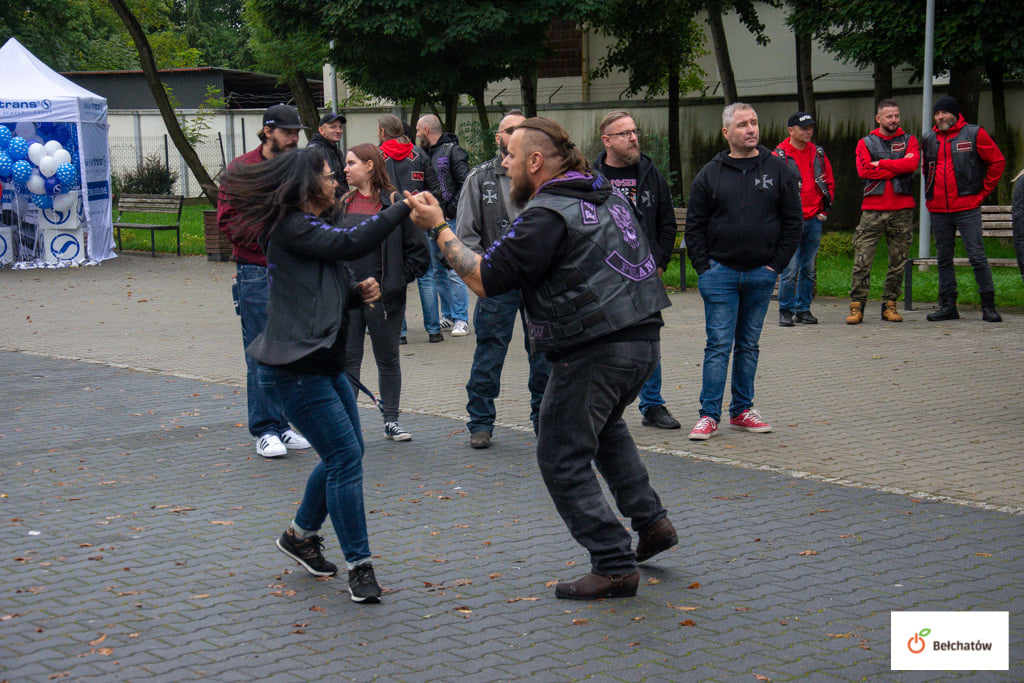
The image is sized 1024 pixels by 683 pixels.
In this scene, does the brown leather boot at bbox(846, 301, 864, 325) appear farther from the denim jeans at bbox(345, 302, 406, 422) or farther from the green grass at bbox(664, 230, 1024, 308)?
the denim jeans at bbox(345, 302, 406, 422)

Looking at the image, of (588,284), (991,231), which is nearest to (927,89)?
(991,231)

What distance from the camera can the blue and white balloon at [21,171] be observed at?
742 inches

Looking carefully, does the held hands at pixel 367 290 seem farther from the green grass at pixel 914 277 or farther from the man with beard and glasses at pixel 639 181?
the green grass at pixel 914 277

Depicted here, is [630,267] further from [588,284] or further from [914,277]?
[914,277]

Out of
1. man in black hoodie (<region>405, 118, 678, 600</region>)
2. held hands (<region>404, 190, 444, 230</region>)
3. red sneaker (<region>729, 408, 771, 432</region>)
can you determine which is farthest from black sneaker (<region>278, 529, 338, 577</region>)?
red sneaker (<region>729, 408, 771, 432</region>)

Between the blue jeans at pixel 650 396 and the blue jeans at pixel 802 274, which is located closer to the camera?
the blue jeans at pixel 650 396

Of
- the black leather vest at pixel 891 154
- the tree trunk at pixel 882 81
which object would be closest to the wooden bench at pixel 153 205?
the tree trunk at pixel 882 81

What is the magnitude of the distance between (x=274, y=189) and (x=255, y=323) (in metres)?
2.65

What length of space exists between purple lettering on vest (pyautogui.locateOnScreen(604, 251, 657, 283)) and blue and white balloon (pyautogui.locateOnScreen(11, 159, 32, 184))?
16.8 metres

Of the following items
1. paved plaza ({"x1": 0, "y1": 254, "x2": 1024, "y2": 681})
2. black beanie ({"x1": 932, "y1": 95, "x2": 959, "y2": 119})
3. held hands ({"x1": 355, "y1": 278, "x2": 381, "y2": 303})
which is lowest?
paved plaza ({"x1": 0, "y1": 254, "x2": 1024, "y2": 681})

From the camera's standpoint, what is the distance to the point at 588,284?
4.51 metres

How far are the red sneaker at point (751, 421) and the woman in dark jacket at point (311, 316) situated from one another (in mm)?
3624

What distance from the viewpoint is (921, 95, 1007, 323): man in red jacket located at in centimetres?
1166

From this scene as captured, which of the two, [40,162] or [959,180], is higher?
[40,162]
